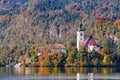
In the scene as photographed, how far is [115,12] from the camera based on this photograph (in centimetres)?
17588

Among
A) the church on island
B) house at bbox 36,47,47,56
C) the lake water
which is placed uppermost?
the church on island

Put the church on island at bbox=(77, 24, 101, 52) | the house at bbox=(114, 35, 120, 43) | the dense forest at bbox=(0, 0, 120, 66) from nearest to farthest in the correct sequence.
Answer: the church on island at bbox=(77, 24, 101, 52), the dense forest at bbox=(0, 0, 120, 66), the house at bbox=(114, 35, 120, 43)

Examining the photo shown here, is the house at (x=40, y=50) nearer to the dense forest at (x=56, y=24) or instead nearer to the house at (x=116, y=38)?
the dense forest at (x=56, y=24)

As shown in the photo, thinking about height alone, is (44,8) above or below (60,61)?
above

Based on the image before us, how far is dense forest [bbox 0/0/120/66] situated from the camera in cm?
12171

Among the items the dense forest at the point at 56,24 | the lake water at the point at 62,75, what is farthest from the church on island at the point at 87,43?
the lake water at the point at 62,75

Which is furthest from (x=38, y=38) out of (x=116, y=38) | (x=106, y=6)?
(x=106, y=6)

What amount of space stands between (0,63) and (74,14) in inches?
2555

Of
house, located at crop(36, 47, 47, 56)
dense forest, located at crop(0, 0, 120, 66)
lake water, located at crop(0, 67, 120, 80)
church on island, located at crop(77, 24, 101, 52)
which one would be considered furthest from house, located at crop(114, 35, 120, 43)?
lake water, located at crop(0, 67, 120, 80)

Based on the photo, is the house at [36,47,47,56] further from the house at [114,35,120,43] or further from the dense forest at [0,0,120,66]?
the house at [114,35,120,43]

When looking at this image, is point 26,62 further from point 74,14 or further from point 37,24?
point 74,14

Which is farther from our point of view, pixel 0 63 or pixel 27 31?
pixel 27 31

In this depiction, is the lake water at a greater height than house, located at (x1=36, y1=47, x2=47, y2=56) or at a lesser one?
lesser

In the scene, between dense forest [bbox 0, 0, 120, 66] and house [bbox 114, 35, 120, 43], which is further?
house [bbox 114, 35, 120, 43]
